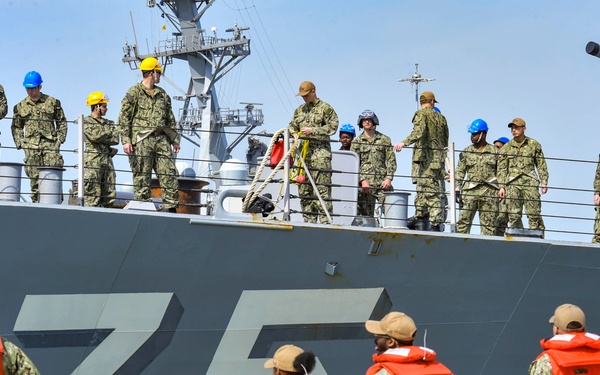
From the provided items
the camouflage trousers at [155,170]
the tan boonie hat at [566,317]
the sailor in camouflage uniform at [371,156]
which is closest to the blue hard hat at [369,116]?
the sailor in camouflage uniform at [371,156]

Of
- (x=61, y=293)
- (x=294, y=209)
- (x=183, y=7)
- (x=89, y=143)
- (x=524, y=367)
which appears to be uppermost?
(x=183, y=7)

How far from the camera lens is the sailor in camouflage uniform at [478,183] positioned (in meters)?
10.6

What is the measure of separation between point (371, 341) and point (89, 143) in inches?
129

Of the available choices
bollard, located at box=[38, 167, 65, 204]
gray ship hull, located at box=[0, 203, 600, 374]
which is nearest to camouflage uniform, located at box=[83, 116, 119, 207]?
bollard, located at box=[38, 167, 65, 204]

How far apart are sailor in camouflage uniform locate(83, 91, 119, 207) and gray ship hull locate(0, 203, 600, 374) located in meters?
0.82

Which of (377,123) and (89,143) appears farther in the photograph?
(377,123)

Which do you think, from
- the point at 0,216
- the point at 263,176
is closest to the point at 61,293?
the point at 0,216

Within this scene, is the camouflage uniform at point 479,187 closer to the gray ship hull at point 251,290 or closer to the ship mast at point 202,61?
the gray ship hull at point 251,290

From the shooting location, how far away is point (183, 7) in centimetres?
2011

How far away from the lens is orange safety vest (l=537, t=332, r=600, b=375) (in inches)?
230

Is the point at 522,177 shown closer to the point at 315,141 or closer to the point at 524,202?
the point at 524,202

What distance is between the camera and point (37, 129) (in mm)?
9672

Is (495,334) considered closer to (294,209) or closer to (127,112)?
(294,209)

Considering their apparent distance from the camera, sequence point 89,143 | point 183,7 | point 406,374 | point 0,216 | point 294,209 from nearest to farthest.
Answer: point 406,374 < point 0,216 < point 89,143 < point 294,209 < point 183,7
